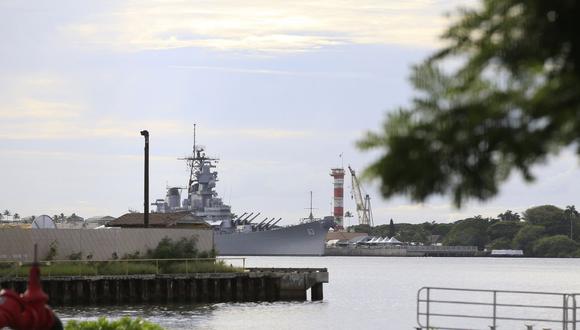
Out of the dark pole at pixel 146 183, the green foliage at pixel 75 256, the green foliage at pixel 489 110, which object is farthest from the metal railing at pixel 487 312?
the green foliage at pixel 489 110

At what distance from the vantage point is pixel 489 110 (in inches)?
276

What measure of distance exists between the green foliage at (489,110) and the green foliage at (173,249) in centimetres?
5630

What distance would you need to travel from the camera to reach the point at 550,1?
22.0 ft

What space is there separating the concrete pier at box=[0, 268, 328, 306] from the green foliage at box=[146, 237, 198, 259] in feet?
11.1

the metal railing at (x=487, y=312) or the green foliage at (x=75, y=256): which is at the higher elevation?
the green foliage at (x=75, y=256)

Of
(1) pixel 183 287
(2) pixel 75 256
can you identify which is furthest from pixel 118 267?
(1) pixel 183 287

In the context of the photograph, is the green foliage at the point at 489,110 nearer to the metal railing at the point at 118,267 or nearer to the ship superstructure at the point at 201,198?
the metal railing at the point at 118,267

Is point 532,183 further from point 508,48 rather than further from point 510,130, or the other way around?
point 508,48

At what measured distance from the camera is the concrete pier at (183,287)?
54.6 meters

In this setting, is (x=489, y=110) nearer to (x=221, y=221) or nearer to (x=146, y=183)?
(x=146, y=183)

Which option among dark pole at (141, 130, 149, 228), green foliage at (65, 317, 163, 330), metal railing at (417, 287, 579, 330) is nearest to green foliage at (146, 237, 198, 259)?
dark pole at (141, 130, 149, 228)

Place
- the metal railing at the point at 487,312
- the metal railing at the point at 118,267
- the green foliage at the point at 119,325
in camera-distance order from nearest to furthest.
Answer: the green foliage at the point at 119,325 → the metal railing at the point at 487,312 → the metal railing at the point at 118,267

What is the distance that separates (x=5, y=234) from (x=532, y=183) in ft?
172

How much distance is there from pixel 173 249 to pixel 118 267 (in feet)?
19.1
